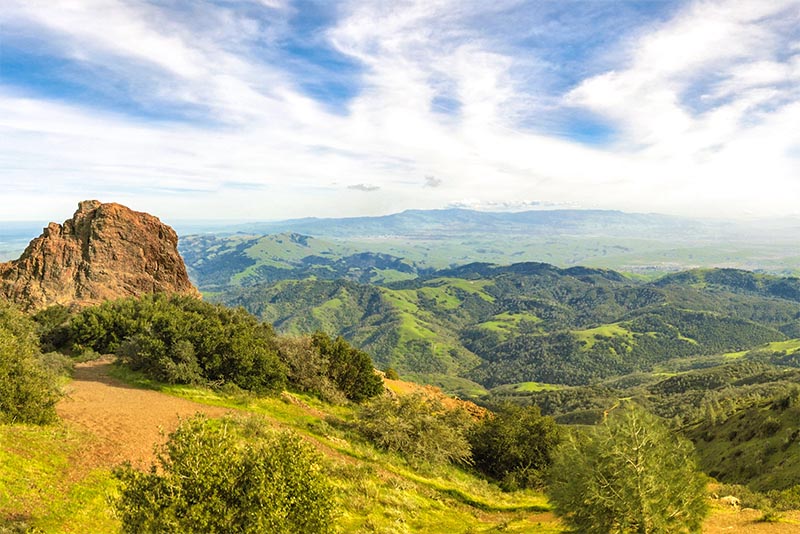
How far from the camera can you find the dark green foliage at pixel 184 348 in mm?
37688

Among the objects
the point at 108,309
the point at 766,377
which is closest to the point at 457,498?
the point at 108,309

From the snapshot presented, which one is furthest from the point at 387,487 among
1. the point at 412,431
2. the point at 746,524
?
the point at 746,524

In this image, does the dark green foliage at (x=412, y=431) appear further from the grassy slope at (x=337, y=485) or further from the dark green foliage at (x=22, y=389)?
the dark green foliage at (x=22, y=389)

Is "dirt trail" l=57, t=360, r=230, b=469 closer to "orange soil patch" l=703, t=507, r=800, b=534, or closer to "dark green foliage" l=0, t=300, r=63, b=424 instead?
"dark green foliage" l=0, t=300, r=63, b=424

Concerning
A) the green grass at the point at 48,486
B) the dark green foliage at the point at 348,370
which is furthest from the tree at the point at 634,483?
the dark green foliage at the point at 348,370

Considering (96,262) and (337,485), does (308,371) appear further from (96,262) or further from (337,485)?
(96,262)

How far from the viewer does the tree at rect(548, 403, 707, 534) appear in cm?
Answer: 1606

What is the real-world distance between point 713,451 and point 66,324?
89696 millimetres

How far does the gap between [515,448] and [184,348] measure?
33395 mm

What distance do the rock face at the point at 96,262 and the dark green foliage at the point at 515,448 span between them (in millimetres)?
59219

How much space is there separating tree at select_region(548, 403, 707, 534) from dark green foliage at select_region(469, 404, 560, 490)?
78.1 feet

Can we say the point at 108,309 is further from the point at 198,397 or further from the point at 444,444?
the point at 444,444

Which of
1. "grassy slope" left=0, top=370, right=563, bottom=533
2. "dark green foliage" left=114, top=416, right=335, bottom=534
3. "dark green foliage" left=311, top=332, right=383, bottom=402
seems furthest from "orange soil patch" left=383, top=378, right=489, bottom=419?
"dark green foliage" left=114, top=416, right=335, bottom=534

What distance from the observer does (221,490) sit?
11422 millimetres
